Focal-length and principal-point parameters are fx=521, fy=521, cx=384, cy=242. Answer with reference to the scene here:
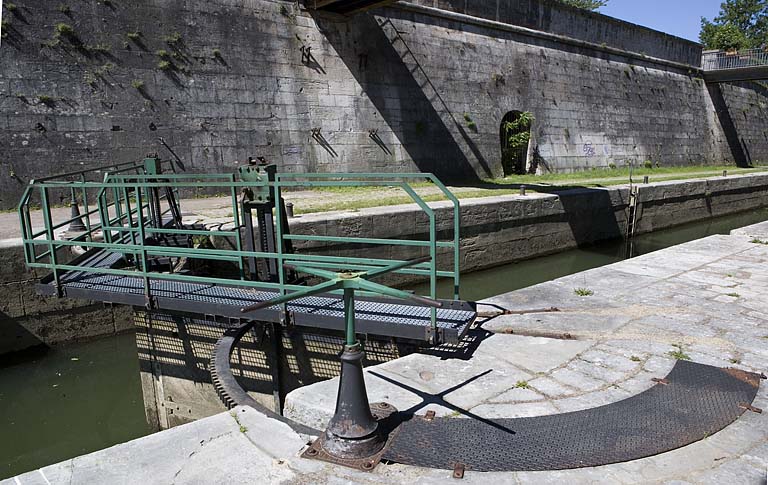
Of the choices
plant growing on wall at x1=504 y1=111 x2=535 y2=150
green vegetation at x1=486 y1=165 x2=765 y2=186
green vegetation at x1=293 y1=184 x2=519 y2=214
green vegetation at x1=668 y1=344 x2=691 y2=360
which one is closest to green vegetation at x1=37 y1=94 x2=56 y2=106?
green vegetation at x1=293 y1=184 x2=519 y2=214

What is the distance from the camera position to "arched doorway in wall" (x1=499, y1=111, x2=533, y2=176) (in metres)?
18.7

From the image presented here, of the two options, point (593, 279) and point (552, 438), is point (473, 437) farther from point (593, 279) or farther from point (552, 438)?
point (593, 279)

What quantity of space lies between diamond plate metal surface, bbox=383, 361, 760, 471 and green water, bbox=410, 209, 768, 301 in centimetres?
632

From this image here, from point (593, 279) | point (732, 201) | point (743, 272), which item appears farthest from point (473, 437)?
point (732, 201)

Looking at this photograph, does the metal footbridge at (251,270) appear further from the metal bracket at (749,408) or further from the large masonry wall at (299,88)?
the large masonry wall at (299,88)

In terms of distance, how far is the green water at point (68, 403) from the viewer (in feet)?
17.5

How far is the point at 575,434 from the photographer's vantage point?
9.37 feet

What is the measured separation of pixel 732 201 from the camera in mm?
19594

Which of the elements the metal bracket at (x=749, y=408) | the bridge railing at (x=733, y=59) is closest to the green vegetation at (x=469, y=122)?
the metal bracket at (x=749, y=408)

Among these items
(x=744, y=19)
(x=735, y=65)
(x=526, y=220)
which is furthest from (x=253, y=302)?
(x=744, y=19)

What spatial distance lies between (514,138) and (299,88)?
8.56m

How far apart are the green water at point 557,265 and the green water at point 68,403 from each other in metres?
5.25

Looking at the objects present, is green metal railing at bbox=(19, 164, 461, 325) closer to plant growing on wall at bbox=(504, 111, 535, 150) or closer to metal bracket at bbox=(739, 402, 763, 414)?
Result: metal bracket at bbox=(739, 402, 763, 414)

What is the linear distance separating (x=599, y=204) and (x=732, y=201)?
9099mm
